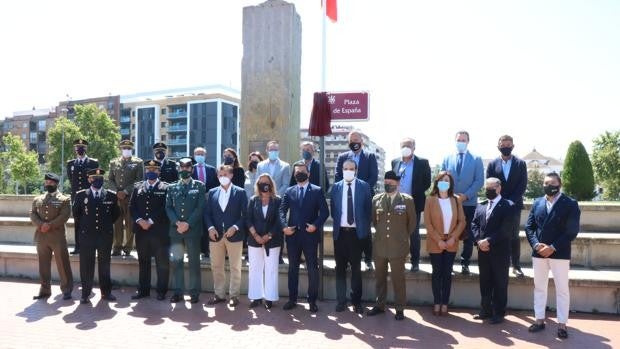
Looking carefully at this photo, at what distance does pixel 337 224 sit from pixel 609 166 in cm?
3730

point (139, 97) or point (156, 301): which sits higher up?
point (139, 97)

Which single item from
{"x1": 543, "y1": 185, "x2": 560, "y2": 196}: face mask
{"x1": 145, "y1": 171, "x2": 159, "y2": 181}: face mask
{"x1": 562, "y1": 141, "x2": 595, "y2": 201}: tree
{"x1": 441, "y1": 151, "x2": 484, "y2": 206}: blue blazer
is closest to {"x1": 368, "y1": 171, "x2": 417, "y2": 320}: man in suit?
{"x1": 441, "y1": 151, "x2": 484, "y2": 206}: blue blazer

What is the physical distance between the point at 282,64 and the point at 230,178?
3315 mm

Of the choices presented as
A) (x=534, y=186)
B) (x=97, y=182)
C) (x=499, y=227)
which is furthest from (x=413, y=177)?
(x=534, y=186)

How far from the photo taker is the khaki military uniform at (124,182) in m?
8.59

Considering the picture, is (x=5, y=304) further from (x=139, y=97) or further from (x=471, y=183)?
(x=139, y=97)

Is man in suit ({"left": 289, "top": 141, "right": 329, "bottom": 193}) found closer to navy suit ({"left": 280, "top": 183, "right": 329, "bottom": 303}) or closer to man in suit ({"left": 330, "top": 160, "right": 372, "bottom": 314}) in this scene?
navy suit ({"left": 280, "top": 183, "right": 329, "bottom": 303})

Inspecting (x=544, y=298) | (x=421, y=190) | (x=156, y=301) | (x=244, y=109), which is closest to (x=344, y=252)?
(x=421, y=190)

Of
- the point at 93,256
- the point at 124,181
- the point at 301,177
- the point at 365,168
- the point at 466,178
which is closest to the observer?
the point at 301,177

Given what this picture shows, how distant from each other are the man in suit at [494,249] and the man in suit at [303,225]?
2.23 metres

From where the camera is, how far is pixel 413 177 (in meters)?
7.23

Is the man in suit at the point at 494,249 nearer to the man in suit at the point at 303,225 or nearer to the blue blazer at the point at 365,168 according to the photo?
the blue blazer at the point at 365,168

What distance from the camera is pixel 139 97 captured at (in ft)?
314

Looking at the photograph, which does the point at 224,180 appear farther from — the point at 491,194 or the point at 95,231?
the point at 491,194
